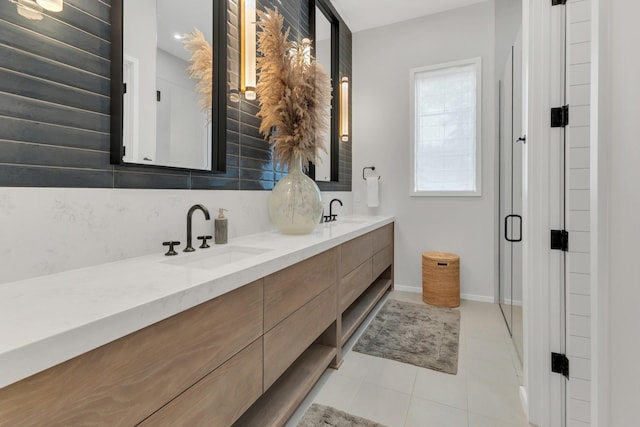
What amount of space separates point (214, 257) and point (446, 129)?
2930 mm

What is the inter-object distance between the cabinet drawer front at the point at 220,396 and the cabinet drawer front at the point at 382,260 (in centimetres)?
183

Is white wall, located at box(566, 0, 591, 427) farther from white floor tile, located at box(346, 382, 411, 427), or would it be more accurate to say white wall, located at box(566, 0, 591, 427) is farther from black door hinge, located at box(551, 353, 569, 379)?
white floor tile, located at box(346, 382, 411, 427)

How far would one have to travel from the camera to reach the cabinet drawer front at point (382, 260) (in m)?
2.83

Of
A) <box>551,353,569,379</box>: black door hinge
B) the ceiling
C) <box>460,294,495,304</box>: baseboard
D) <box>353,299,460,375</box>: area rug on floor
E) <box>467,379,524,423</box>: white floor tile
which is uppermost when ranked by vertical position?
the ceiling

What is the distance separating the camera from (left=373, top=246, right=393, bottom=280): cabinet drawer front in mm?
2826

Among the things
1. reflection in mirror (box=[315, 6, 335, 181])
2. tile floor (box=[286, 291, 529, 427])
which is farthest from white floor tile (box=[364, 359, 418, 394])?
reflection in mirror (box=[315, 6, 335, 181])

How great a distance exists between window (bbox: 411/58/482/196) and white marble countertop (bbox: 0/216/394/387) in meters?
2.60

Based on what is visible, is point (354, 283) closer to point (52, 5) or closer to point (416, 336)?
point (416, 336)

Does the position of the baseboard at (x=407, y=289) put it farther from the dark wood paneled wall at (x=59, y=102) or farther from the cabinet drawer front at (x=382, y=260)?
the dark wood paneled wall at (x=59, y=102)

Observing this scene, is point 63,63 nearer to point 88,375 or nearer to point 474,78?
point 88,375

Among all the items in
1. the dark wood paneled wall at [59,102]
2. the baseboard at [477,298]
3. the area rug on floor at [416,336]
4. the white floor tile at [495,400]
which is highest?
the dark wood paneled wall at [59,102]

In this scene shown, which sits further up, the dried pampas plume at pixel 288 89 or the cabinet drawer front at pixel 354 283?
the dried pampas plume at pixel 288 89

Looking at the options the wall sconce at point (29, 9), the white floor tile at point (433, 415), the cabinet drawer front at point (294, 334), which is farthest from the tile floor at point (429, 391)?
the wall sconce at point (29, 9)

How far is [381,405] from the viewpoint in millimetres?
1586
